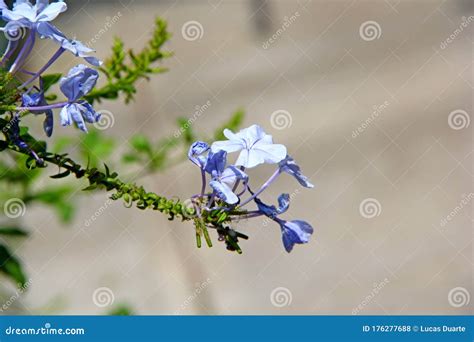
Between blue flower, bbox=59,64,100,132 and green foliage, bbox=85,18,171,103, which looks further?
green foliage, bbox=85,18,171,103

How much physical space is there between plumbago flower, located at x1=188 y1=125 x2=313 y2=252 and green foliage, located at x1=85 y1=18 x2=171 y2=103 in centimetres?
43

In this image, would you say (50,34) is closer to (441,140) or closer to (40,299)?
(40,299)

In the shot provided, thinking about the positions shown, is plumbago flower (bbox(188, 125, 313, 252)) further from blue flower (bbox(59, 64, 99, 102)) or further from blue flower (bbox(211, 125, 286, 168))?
blue flower (bbox(59, 64, 99, 102))

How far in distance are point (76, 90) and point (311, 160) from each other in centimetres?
378

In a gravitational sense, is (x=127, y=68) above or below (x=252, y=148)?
below

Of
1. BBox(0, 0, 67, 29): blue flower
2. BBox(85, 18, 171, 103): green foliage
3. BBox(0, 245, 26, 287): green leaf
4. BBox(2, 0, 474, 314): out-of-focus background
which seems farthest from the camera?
BBox(2, 0, 474, 314): out-of-focus background

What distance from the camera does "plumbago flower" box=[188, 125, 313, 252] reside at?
3.13 feet

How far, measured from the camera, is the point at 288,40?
474cm

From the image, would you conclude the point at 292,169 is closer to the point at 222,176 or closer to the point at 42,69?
the point at 222,176

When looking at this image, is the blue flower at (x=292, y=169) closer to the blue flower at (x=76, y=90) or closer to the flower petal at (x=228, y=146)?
the flower petal at (x=228, y=146)

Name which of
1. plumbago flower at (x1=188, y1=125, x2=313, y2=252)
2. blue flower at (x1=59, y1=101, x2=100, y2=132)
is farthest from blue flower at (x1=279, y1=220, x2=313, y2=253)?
blue flower at (x1=59, y1=101, x2=100, y2=132)

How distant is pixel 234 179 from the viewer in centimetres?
95

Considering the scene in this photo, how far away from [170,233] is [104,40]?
129cm

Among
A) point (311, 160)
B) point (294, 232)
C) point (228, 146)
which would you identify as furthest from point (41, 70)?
point (311, 160)
